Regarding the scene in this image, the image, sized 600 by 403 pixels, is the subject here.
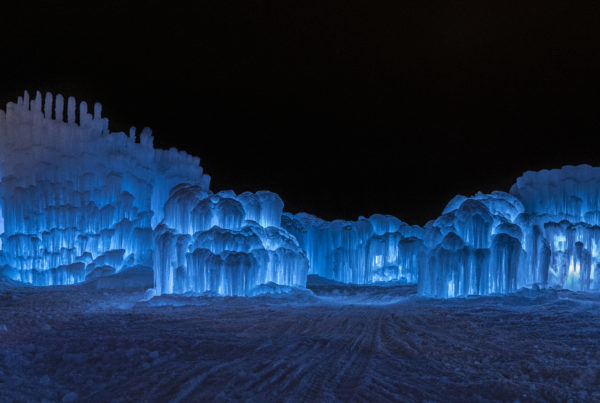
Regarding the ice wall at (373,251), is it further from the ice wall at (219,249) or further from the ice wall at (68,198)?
the ice wall at (68,198)

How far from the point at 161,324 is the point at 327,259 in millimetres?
18972

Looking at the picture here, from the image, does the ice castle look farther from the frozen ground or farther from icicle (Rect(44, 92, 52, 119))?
the frozen ground

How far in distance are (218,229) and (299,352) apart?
1027 centimetres

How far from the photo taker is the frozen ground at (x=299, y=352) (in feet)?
21.9

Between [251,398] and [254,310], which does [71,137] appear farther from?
[251,398]

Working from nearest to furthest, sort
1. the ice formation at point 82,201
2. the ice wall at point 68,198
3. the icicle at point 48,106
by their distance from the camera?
the ice formation at point 82,201, the ice wall at point 68,198, the icicle at point 48,106

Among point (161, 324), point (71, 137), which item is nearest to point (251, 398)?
point (161, 324)

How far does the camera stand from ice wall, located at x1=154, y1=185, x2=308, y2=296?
17953 millimetres

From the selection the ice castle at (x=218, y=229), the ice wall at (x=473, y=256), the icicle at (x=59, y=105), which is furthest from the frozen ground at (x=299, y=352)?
the icicle at (x=59, y=105)

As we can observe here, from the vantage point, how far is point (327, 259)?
3008 centimetres

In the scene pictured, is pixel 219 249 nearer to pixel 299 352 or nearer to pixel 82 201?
pixel 299 352

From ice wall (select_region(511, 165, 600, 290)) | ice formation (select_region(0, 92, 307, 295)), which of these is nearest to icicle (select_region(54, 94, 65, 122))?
ice formation (select_region(0, 92, 307, 295))

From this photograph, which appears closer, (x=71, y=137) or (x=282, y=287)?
(x=282, y=287)

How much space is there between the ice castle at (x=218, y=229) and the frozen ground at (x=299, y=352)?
235 centimetres
